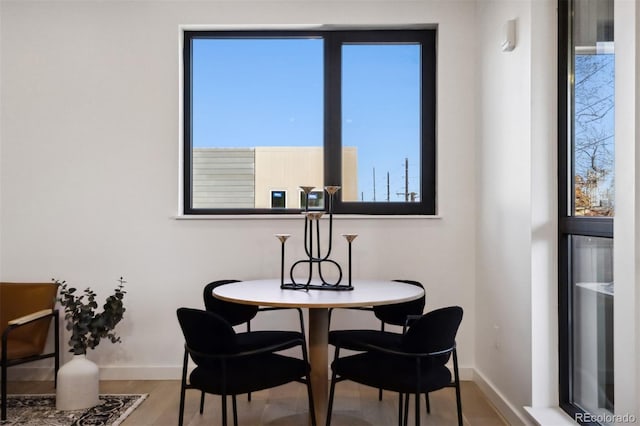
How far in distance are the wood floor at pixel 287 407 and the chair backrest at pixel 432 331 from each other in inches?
35.3

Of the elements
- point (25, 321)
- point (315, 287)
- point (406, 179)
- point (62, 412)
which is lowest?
point (62, 412)

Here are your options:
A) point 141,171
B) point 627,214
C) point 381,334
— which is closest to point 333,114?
point 141,171

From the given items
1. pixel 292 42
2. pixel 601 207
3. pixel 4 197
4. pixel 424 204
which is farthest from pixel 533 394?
pixel 4 197

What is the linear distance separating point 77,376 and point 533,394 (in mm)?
2652

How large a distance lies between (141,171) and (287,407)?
1.96m

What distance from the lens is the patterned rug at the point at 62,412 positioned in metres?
2.80

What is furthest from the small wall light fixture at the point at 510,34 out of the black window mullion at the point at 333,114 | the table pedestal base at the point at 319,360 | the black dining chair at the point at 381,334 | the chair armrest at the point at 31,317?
Answer: the chair armrest at the point at 31,317

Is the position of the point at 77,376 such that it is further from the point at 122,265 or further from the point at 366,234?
the point at 366,234

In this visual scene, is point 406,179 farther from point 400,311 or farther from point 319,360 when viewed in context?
point 319,360

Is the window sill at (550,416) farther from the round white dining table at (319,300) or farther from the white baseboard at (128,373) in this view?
Answer: the white baseboard at (128,373)

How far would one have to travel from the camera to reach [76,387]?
299 centimetres

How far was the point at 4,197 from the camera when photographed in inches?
141

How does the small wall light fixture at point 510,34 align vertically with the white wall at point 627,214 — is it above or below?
above

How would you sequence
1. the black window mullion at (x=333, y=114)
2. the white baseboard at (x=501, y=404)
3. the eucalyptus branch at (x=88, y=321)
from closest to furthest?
the white baseboard at (x=501, y=404) → the eucalyptus branch at (x=88, y=321) → the black window mullion at (x=333, y=114)
